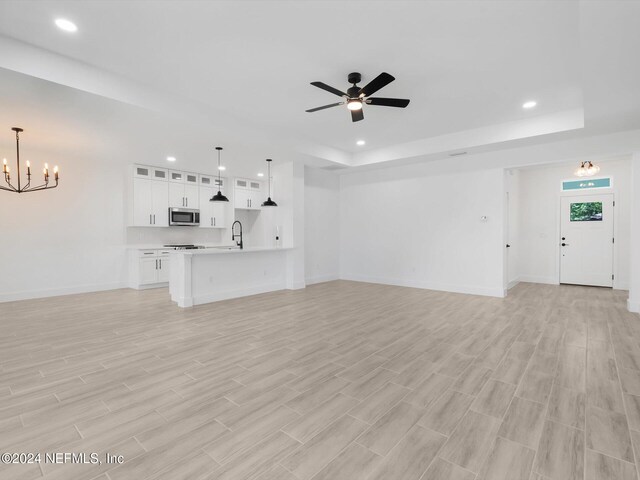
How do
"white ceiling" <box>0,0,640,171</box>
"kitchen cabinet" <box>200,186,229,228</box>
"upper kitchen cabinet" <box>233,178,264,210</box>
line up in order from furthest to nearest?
"upper kitchen cabinet" <box>233,178,264,210</box>
"kitchen cabinet" <box>200,186,229,228</box>
"white ceiling" <box>0,0,640,171</box>

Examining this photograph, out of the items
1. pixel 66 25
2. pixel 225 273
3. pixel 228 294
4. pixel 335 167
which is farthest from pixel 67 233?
pixel 335 167

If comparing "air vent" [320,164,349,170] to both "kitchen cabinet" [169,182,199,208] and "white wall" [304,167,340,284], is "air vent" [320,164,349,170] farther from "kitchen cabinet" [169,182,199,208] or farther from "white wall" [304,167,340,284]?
"kitchen cabinet" [169,182,199,208]

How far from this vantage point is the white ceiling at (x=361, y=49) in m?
2.62

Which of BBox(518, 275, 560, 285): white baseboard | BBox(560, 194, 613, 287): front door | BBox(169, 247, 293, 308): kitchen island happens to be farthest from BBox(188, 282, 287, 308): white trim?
BBox(560, 194, 613, 287): front door

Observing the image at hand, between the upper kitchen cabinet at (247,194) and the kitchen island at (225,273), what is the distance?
110 inches

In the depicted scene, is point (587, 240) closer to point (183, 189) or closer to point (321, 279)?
point (321, 279)

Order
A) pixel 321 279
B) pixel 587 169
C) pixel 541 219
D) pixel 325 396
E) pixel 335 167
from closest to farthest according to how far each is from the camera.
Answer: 1. pixel 325 396
2. pixel 587 169
3. pixel 335 167
4. pixel 541 219
5. pixel 321 279

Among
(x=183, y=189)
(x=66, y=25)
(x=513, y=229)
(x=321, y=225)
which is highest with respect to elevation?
(x=66, y=25)

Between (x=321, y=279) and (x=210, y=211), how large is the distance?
12.0 ft

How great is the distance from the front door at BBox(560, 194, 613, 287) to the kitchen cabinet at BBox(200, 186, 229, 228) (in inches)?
351

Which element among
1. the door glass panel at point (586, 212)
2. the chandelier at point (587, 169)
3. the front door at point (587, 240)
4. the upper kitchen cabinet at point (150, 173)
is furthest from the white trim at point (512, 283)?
the upper kitchen cabinet at point (150, 173)

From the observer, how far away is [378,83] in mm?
3301

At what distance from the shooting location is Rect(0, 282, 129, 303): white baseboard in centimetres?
593

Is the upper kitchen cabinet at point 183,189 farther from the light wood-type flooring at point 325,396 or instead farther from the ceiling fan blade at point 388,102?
the ceiling fan blade at point 388,102
